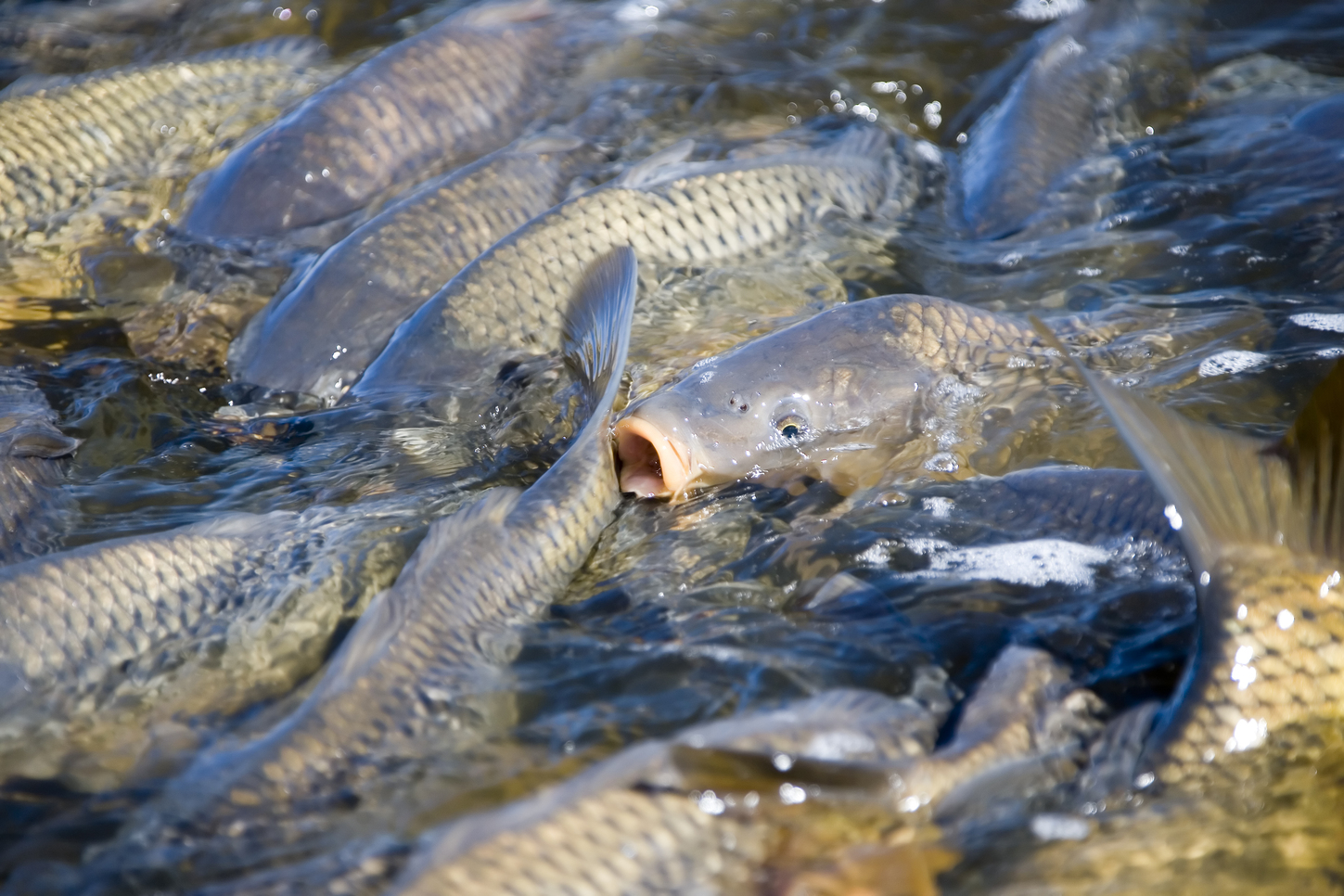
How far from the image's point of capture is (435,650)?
245 centimetres

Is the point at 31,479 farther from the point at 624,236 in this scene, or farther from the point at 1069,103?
the point at 1069,103

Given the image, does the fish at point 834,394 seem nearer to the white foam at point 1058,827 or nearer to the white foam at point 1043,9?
the white foam at point 1058,827

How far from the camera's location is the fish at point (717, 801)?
1.84 metres

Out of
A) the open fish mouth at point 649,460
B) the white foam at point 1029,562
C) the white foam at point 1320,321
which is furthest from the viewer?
the white foam at point 1320,321

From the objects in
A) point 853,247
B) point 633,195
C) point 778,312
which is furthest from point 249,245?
point 853,247

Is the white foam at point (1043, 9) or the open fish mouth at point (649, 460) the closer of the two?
the open fish mouth at point (649, 460)

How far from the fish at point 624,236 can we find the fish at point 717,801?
1.97m

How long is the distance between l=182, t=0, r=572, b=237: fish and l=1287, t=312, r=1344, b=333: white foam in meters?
3.46

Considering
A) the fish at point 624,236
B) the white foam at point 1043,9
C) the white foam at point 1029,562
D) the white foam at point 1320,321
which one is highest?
the white foam at point 1043,9

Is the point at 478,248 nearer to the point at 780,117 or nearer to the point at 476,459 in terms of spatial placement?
the point at 476,459

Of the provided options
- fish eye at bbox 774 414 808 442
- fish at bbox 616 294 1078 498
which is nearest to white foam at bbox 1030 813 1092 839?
fish at bbox 616 294 1078 498

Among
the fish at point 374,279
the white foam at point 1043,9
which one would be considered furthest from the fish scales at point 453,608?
the white foam at point 1043,9

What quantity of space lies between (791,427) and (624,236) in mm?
1282

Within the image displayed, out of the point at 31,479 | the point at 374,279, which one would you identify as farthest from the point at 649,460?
the point at 31,479
